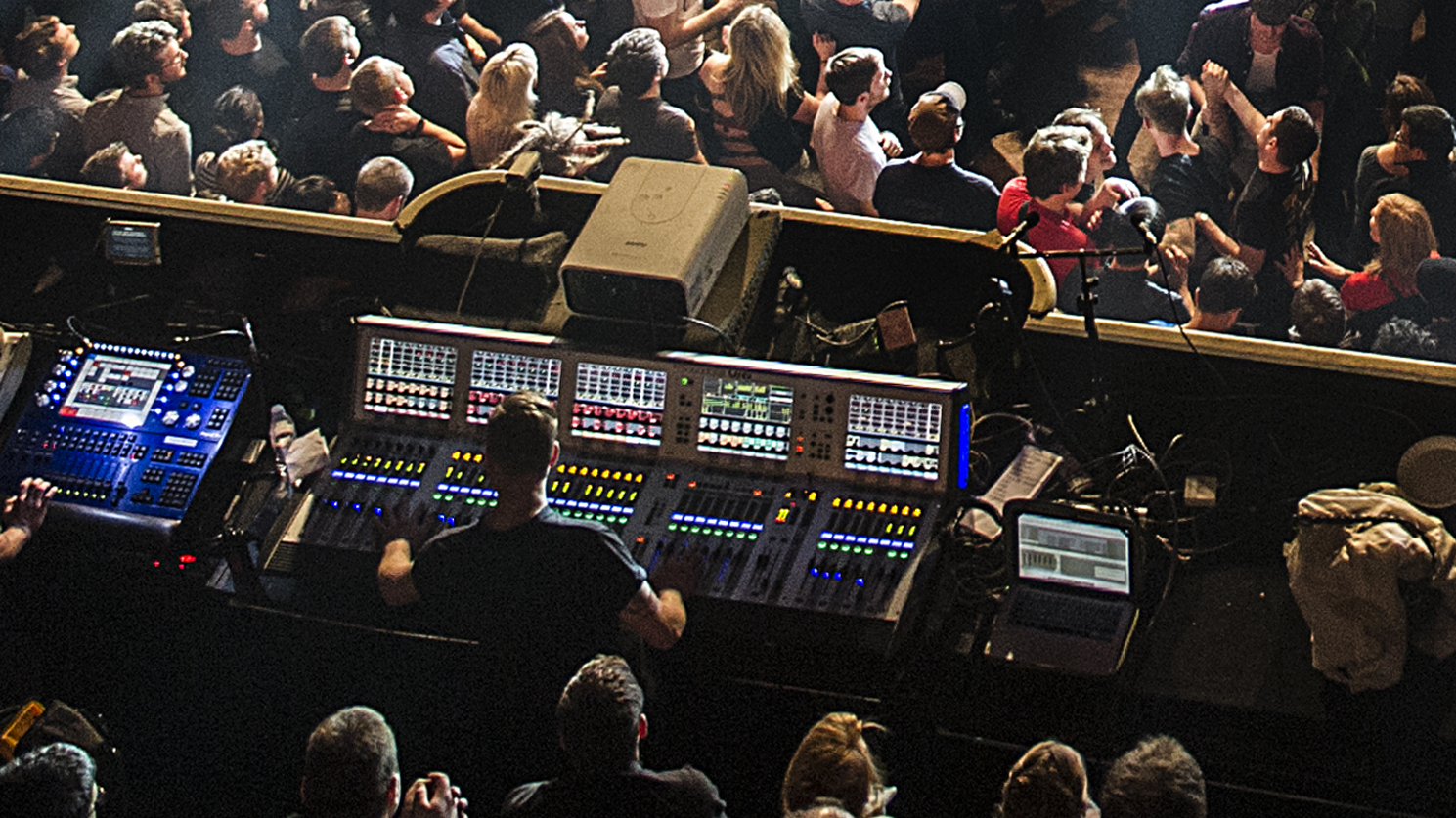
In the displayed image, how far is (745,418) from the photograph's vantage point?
3.76 meters

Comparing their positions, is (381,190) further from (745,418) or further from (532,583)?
(532,583)

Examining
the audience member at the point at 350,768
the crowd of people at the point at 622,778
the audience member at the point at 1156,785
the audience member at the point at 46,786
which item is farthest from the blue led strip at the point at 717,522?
the audience member at the point at 46,786

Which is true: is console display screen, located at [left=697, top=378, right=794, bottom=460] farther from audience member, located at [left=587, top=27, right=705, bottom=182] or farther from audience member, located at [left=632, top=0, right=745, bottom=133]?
audience member, located at [left=632, top=0, right=745, bottom=133]

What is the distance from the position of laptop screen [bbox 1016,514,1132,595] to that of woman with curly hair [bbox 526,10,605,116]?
398 cm

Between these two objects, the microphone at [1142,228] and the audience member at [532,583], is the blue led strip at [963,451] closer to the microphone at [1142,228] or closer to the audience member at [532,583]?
the microphone at [1142,228]

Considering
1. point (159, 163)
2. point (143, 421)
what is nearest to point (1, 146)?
point (159, 163)

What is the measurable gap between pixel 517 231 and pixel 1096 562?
6.46ft

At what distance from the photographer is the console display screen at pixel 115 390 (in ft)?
13.4

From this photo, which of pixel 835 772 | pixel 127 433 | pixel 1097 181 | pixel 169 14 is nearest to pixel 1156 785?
pixel 835 772

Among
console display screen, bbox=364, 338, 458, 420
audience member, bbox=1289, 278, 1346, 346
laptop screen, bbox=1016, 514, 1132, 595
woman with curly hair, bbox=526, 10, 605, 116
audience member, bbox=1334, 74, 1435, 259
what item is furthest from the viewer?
woman with curly hair, bbox=526, 10, 605, 116

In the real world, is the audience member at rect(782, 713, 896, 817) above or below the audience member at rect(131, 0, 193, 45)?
above

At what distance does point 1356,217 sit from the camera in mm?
5762

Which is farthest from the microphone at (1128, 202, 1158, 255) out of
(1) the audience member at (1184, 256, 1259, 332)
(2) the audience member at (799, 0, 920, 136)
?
(2) the audience member at (799, 0, 920, 136)

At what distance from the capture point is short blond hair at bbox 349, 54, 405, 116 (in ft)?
21.7
